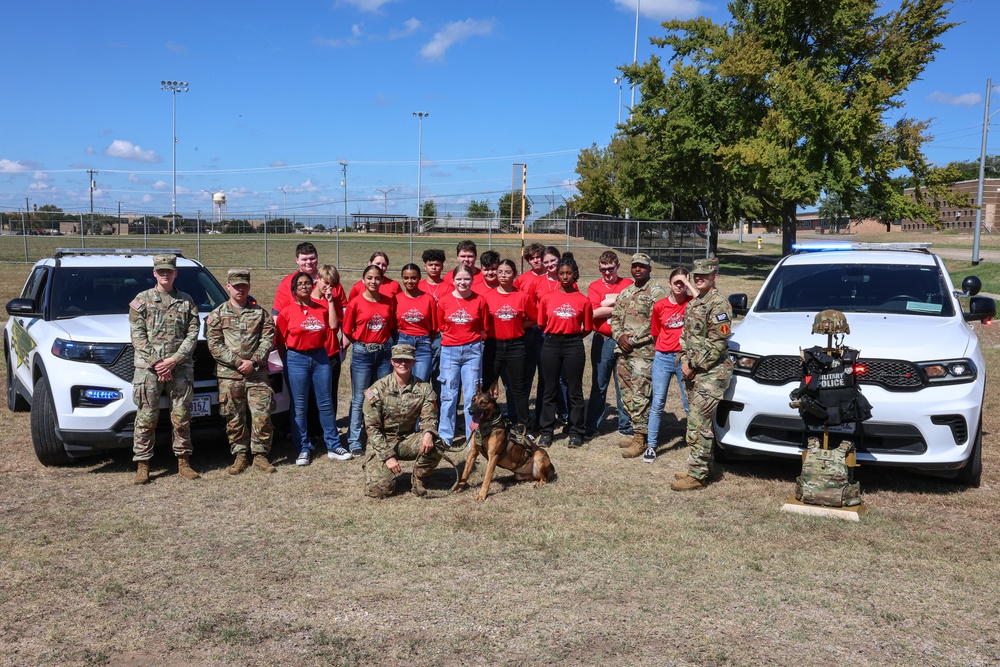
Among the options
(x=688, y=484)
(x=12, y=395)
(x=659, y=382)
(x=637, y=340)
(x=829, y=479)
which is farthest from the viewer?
(x=12, y=395)

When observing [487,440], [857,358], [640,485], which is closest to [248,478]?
[487,440]

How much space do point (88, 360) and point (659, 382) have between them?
4860 millimetres

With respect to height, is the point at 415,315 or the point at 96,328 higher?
the point at 415,315

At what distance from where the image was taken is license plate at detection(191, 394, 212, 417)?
6492mm

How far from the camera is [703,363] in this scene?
607 cm

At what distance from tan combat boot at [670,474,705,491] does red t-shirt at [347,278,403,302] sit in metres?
3.08

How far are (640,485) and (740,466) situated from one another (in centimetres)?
107

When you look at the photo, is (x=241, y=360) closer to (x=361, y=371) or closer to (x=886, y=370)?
(x=361, y=371)

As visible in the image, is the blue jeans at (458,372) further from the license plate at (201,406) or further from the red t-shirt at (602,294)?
the license plate at (201,406)

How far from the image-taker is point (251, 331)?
21.1ft

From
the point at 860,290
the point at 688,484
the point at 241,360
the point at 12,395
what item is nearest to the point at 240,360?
the point at 241,360

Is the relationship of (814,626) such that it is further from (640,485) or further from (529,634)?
(640,485)

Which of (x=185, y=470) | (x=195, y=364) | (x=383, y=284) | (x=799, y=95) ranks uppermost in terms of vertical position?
(x=799, y=95)

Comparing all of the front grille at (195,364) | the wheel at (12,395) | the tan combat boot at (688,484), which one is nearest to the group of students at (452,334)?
the front grille at (195,364)
